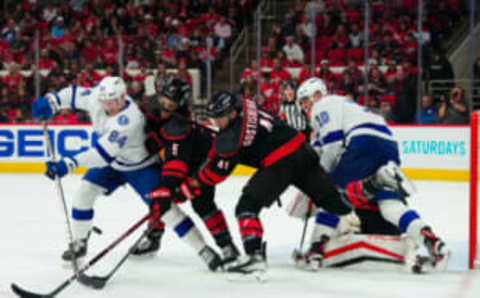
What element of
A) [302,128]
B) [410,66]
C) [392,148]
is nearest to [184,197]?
[392,148]

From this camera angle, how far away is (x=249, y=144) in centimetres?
378

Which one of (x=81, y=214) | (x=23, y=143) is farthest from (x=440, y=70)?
(x=81, y=214)

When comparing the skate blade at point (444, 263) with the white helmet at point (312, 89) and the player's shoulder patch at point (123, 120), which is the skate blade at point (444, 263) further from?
the player's shoulder patch at point (123, 120)

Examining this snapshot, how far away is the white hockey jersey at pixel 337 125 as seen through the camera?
167 inches

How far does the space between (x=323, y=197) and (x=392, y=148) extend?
1.81 feet

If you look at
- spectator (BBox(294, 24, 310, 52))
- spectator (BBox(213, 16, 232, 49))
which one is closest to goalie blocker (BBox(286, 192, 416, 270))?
spectator (BBox(294, 24, 310, 52))

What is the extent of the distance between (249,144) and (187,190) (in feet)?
1.36

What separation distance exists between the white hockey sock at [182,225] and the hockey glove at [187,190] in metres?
0.20

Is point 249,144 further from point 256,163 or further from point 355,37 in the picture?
point 355,37

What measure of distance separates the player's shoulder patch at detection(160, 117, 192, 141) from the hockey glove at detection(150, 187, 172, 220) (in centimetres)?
29

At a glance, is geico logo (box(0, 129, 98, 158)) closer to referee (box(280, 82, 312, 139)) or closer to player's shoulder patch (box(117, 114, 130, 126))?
referee (box(280, 82, 312, 139))

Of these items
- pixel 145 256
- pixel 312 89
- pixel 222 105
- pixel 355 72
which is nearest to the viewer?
pixel 222 105

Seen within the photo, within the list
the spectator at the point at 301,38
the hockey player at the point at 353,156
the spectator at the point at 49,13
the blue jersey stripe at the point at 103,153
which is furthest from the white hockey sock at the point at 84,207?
the spectator at the point at 49,13

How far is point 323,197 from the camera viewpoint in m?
4.05
